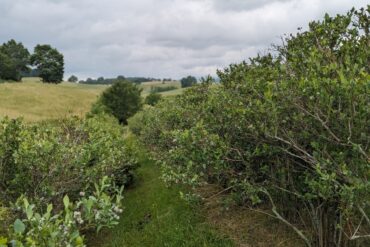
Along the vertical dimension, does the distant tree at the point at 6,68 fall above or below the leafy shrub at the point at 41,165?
above

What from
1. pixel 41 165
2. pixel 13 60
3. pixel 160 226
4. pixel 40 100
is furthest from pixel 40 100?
pixel 41 165

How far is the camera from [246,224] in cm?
1020

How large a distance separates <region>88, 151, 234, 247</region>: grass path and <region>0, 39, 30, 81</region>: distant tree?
89.4m

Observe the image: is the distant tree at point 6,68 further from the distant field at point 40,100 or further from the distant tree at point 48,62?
the distant field at point 40,100

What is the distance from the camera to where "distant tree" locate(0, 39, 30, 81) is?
9238cm

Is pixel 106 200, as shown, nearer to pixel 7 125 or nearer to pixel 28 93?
pixel 7 125

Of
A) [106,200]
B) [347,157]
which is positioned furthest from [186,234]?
[106,200]

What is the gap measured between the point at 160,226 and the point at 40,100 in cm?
6916

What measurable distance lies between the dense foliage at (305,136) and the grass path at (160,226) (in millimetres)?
2213

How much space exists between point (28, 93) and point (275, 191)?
75.6 meters

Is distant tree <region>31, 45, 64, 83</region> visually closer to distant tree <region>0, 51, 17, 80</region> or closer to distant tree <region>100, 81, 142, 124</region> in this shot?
distant tree <region>0, 51, 17, 80</region>

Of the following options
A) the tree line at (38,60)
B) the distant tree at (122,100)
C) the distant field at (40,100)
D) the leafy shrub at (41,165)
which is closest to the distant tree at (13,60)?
the tree line at (38,60)

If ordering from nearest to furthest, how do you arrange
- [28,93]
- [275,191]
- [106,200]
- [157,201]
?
[106,200] < [275,191] < [157,201] < [28,93]

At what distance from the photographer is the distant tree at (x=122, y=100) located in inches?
2459
